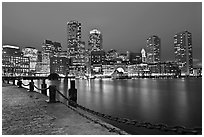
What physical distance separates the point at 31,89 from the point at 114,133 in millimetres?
14857

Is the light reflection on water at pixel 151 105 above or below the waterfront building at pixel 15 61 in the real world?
below

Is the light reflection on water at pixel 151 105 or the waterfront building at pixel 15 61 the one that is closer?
the light reflection on water at pixel 151 105

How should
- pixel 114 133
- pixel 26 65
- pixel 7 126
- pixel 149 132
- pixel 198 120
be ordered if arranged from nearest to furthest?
pixel 114 133 → pixel 7 126 → pixel 149 132 → pixel 198 120 → pixel 26 65

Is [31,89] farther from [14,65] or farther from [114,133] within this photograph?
[14,65]

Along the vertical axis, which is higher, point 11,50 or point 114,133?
point 11,50

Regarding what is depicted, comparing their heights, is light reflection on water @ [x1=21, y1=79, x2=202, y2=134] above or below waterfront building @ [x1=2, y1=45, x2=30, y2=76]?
below

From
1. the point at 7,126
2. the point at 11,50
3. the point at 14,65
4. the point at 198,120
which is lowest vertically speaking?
the point at 198,120

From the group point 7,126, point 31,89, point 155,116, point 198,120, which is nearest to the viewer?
point 7,126

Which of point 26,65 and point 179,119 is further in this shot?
point 26,65

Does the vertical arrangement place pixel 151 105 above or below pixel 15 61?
below

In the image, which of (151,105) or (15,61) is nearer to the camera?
(151,105)

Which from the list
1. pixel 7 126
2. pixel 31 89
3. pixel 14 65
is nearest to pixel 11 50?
pixel 14 65

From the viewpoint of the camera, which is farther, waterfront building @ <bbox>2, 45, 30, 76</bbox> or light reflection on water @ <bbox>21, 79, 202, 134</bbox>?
waterfront building @ <bbox>2, 45, 30, 76</bbox>

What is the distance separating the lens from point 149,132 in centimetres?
1086
